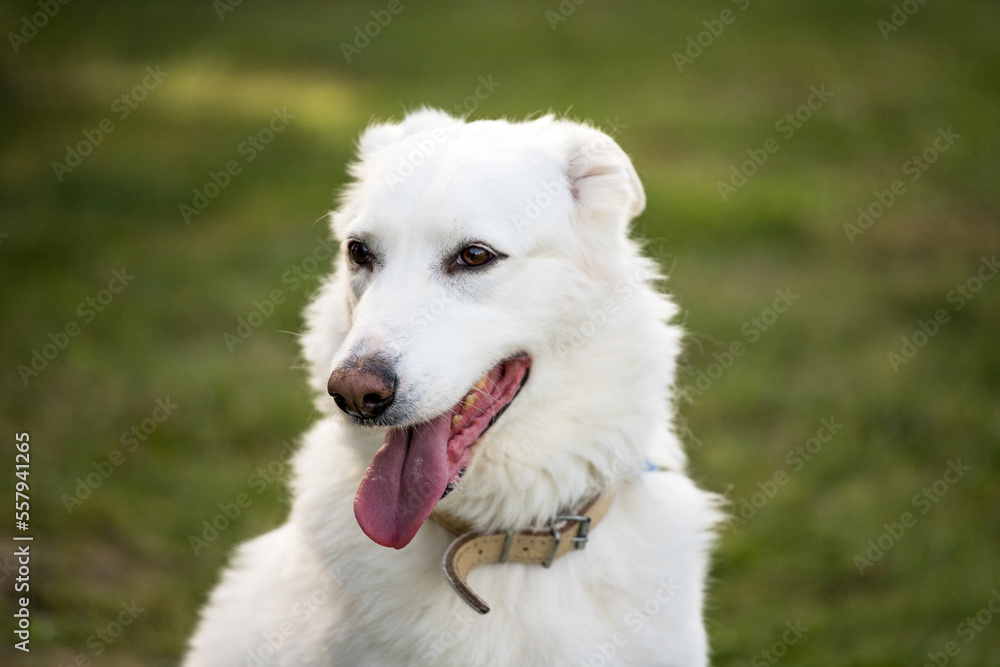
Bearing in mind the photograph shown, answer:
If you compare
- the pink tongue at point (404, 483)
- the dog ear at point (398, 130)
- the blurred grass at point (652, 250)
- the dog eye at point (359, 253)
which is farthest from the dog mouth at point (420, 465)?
the blurred grass at point (652, 250)

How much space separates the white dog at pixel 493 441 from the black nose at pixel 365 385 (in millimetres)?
47

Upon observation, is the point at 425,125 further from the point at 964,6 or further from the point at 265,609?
the point at 964,6

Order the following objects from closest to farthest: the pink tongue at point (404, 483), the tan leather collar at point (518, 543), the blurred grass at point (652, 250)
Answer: the pink tongue at point (404, 483), the tan leather collar at point (518, 543), the blurred grass at point (652, 250)

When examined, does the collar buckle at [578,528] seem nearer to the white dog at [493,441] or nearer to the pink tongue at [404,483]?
the white dog at [493,441]

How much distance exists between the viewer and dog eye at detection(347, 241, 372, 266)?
10.7ft

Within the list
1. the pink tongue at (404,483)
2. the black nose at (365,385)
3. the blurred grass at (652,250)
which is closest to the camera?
the black nose at (365,385)

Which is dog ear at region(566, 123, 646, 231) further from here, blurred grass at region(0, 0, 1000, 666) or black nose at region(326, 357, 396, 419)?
blurred grass at region(0, 0, 1000, 666)

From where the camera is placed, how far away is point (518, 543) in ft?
10.4

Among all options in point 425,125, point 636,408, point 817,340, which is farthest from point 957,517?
point 425,125

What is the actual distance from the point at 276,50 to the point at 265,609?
13.3 metres

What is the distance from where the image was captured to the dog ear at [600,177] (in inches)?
132

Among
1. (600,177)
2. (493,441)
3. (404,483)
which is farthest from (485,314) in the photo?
(600,177)

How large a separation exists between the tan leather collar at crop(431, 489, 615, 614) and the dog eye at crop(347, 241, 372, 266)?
99 centimetres

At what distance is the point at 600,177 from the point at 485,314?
75 centimetres
